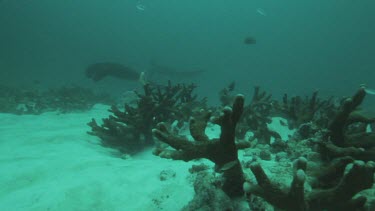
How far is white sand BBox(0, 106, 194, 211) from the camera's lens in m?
3.44

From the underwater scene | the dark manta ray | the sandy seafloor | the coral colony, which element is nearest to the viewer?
the coral colony

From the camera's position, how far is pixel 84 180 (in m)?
3.98

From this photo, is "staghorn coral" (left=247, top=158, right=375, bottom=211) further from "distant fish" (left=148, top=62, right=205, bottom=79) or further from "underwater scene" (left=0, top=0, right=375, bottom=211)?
"distant fish" (left=148, top=62, right=205, bottom=79)

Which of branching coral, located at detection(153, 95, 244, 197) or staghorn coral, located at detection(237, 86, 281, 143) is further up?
staghorn coral, located at detection(237, 86, 281, 143)

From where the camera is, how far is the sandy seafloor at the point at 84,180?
3430 millimetres

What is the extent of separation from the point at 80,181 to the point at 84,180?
51 millimetres

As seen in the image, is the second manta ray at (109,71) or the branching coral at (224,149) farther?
the second manta ray at (109,71)

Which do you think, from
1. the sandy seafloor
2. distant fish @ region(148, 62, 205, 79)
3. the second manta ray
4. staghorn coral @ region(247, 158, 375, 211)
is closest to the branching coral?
staghorn coral @ region(247, 158, 375, 211)

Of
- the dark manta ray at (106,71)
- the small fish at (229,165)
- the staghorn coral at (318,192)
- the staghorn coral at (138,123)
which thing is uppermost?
the dark manta ray at (106,71)

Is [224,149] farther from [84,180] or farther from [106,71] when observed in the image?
[106,71]

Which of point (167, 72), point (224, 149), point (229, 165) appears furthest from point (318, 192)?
point (167, 72)

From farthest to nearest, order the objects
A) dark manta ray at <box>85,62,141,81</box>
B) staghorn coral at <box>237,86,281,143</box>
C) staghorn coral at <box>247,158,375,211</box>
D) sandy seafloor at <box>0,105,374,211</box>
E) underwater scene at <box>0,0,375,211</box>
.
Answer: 1. dark manta ray at <box>85,62,141,81</box>
2. staghorn coral at <box>237,86,281,143</box>
3. sandy seafloor at <box>0,105,374,211</box>
4. underwater scene at <box>0,0,375,211</box>
5. staghorn coral at <box>247,158,375,211</box>

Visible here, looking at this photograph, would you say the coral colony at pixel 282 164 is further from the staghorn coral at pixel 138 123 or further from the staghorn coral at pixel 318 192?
the staghorn coral at pixel 138 123

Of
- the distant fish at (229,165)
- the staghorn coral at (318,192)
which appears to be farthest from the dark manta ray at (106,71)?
the staghorn coral at (318,192)
